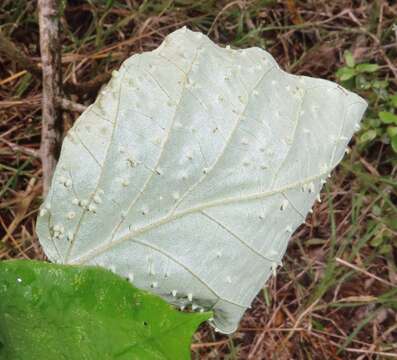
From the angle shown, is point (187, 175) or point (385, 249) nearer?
point (187, 175)

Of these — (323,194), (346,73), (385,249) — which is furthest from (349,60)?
(385,249)

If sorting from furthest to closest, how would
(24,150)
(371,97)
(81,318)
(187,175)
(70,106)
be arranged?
(371,97) < (24,150) < (70,106) < (187,175) < (81,318)

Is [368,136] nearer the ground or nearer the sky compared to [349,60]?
nearer the ground

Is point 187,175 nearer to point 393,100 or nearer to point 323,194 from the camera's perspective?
point 323,194

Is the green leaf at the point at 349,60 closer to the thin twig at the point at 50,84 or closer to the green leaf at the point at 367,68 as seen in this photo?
the green leaf at the point at 367,68

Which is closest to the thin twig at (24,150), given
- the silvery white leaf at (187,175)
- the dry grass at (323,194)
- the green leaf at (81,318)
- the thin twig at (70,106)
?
Answer: the dry grass at (323,194)

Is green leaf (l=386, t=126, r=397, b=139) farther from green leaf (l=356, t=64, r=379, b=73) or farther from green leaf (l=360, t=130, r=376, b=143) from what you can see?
green leaf (l=356, t=64, r=379, b=73)

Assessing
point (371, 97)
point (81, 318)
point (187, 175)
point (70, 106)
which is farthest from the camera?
point (371, 97)

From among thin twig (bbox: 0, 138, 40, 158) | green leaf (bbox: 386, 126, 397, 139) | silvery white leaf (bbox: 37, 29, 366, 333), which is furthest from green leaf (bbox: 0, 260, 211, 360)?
green leaf (bbox: 386, 126, 397, 139)
